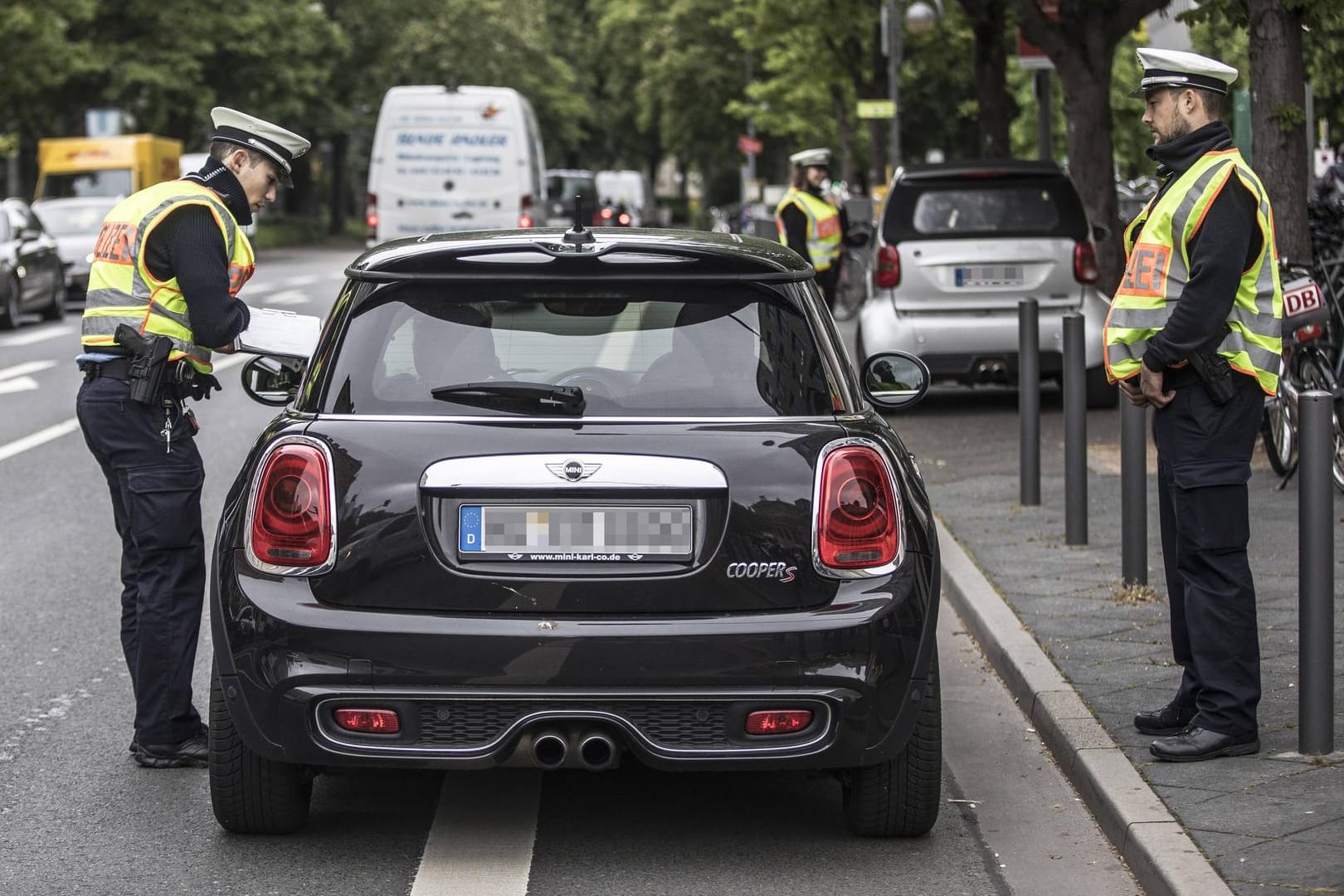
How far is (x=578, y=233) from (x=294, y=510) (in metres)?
1.02

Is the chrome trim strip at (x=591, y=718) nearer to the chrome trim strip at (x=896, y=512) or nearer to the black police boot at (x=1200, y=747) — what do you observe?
the chrome trim strip at (x=896, y=512)

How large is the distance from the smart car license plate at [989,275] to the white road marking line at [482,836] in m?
9.22

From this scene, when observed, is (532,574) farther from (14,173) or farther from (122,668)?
(14,173)

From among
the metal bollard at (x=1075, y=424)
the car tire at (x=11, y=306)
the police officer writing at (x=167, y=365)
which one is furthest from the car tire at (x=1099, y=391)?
the car tire at (x=11, y=306)

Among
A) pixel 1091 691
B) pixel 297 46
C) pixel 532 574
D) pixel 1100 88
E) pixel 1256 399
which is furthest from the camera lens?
pixel 297 46

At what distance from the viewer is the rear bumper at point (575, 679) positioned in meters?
4.68

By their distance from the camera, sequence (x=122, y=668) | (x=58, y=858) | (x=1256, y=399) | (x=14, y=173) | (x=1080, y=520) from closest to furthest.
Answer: (x=58, y=858) → (x=1256, y=399) → (x=122, y=668) → (x=1080, y=520) → (x=14, y=173)

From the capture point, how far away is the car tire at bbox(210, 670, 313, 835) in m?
5.11

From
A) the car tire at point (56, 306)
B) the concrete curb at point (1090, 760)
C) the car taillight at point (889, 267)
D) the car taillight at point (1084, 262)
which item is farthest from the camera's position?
the car tire at point (56, 306)

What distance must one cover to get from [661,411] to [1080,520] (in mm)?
4635

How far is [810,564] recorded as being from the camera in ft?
15.6

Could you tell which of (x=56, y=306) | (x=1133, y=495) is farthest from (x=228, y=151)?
(x=56, y=306)

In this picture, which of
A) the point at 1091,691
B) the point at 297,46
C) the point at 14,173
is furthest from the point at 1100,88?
the point at 297,46

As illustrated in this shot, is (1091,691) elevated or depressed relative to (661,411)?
depressed
